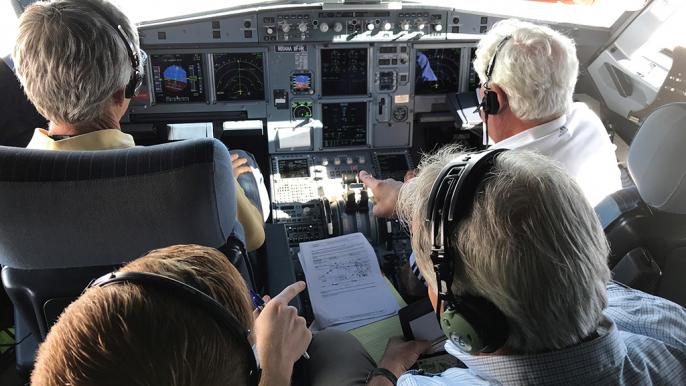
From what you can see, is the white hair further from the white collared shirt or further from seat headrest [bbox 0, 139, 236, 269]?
seat headrest [bbox 0, 139, 236, 269]

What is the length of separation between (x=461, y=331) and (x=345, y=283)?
1697 millimetres

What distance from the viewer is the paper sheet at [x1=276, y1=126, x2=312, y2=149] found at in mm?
3719

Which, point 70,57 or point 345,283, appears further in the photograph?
point 345,283

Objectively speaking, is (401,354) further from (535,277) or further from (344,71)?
(344,71)

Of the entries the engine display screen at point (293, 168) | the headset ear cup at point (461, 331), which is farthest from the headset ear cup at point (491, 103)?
the engine display screen at point (293, 168)

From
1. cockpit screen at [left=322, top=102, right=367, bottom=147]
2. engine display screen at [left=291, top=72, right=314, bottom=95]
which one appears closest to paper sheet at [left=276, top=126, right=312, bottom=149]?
cockpit screen at [left=322, top=102, right=367, bottom=147]

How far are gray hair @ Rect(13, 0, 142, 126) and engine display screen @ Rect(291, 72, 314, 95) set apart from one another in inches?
77.4

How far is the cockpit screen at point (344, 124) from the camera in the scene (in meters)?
3.73

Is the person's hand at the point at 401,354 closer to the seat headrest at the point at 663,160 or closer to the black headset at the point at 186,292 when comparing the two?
the seat headrest at the point at 663,160

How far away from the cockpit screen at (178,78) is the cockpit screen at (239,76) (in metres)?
0.11

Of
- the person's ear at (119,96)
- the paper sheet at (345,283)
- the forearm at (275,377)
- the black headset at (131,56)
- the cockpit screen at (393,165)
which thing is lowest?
the paper sheet at (345,283)

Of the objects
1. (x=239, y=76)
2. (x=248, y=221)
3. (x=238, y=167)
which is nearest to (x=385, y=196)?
(x=248, y=221)

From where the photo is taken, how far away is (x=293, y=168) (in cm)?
372

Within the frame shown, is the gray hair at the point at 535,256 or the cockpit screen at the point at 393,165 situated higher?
the gray hair at the point at 535,256
